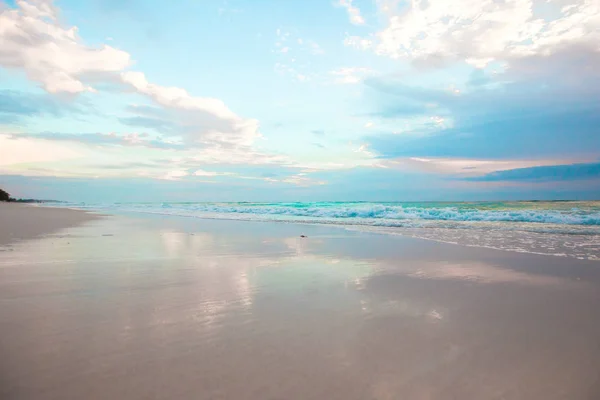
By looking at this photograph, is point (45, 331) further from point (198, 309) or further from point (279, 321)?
point (279, 321)

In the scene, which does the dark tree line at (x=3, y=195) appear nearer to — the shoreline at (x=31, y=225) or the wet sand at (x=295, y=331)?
the shoreline at (x=31, y=225)

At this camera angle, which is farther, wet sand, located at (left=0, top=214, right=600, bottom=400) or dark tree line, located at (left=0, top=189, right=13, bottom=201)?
dark tree line, located at (left=0, top=189, right=13, bottom=201)

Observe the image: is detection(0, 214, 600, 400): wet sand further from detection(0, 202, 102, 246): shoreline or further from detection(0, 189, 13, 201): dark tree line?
detection(0, 189, 13, 201): dark tree line

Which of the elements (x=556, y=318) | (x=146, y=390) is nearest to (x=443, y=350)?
(x=556, y=318)

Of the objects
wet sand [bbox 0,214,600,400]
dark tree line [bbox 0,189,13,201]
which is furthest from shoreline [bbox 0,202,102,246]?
dark tree line [bbox 0,189,13,201]

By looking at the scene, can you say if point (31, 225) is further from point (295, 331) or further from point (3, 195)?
point (3, 195)

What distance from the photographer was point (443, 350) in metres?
3.04

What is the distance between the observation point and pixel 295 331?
3416 mm

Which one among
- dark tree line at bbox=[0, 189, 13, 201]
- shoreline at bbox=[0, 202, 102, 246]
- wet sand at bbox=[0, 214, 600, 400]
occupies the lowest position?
wet sand at bbox=[0, 214, 600, 400]

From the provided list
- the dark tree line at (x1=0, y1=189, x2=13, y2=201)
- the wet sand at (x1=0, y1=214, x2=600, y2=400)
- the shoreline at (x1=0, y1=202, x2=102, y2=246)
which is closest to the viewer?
the wet sand at (x1=0, y1=214, x2=600, y2=400)

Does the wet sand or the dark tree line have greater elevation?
the dark tree line

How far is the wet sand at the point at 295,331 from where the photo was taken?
7.94 feet

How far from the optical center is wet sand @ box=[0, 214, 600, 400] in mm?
2420

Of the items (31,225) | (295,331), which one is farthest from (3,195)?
(295,331)
